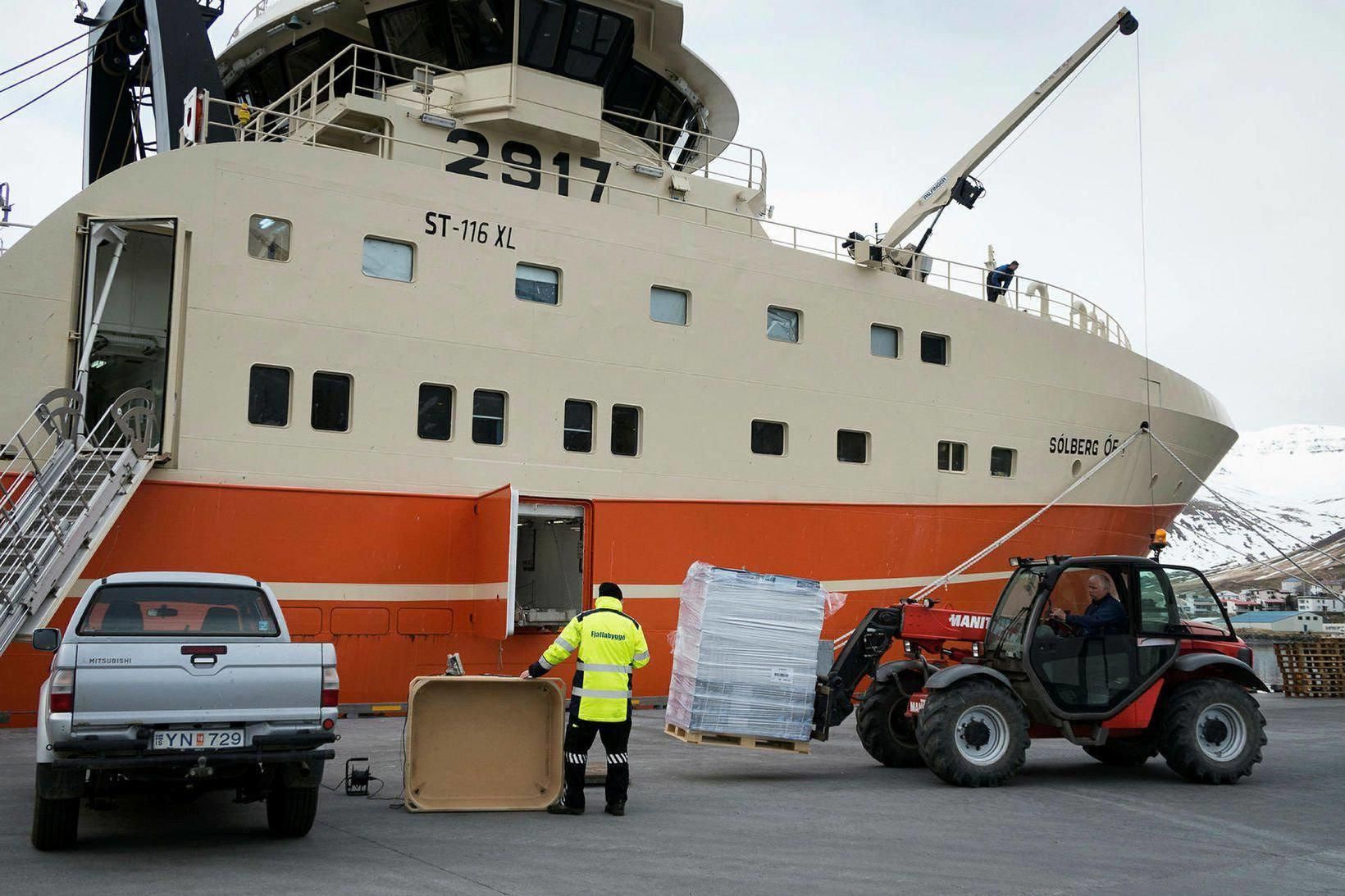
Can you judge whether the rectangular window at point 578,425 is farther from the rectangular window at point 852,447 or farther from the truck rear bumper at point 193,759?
the truck rear bumper at point 193,759

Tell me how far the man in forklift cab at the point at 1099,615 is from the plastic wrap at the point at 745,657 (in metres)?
1.89

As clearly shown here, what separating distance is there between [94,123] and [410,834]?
41.5 ft

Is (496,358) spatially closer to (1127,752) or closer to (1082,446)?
(1127,752)

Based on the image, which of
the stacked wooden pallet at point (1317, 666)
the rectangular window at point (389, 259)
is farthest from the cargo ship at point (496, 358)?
the stacked wooden pallet at point (1317, 666)

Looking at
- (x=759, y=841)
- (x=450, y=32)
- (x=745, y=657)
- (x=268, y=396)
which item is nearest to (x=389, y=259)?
(x=268, y=396)

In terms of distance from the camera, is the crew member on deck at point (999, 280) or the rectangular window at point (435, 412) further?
the crew member on deck at point (999, 280)

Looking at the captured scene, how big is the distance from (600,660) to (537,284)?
6.77 meters

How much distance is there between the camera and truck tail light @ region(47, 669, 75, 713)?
5.50m

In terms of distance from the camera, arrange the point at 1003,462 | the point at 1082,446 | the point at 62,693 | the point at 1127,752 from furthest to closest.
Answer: the point at 1082,446 → the point at 1003,462 → the point at 1127,752 → the point at 62,693

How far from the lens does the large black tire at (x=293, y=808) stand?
6.09m

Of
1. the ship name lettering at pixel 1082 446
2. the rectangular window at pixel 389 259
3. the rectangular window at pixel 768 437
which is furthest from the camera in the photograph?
the ship name lettering at pixel 1082 446

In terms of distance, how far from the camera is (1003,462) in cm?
1570

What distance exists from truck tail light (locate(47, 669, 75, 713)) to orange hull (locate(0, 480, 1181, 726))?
5704 mm

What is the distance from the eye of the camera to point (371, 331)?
1216 centimetres
